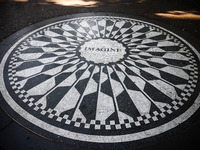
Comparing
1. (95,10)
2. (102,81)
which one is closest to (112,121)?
(102,81)

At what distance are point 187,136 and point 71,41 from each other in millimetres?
3281

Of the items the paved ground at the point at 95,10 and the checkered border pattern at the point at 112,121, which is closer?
the checkered border pattern at the point at 112,121

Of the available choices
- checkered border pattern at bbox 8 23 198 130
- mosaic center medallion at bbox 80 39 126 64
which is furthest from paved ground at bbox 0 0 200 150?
mosaic center medallion at bbox 80 39 126 64

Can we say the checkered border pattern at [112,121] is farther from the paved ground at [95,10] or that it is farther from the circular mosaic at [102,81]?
the paved ground at [95,10]

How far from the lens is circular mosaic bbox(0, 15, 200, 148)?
259 cm

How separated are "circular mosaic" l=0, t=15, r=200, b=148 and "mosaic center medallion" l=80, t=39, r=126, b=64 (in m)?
0.02

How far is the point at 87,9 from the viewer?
20.1ft

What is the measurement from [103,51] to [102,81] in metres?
1.02

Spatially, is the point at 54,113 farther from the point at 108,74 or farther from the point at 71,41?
the point at 71,41

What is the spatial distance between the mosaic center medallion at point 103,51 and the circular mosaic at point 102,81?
0.02 metres

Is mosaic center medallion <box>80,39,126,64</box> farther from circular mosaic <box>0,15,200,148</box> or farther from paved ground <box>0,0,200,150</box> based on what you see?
paved ground <box>0,0,200,150</box>

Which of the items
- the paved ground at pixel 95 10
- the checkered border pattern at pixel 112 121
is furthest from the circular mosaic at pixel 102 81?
the paved ground at pixel 95 10

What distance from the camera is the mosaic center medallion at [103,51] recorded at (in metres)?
3.87

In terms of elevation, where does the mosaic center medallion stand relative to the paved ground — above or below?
below
